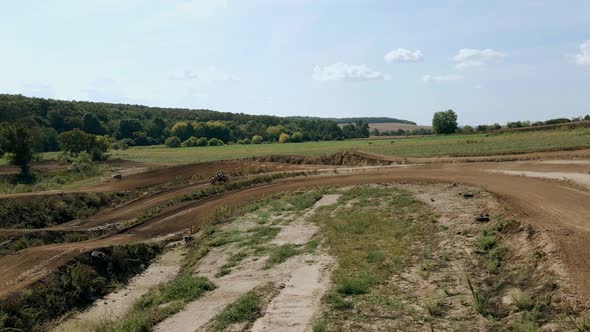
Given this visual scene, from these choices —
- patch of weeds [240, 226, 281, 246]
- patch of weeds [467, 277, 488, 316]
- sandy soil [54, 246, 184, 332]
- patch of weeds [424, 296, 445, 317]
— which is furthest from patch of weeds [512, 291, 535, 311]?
sandy soil [54, 246, 184, 332]

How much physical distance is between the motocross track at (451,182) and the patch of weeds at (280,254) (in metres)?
8.74

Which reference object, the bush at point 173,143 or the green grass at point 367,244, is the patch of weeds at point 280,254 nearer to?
the green grass at point 367,244

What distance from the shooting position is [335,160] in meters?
56.1

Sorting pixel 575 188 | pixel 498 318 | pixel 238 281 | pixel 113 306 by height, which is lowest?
pixel 113 306

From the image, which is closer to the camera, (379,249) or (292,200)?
(379,249)

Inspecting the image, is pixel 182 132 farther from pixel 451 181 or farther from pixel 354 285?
pixel 354 285

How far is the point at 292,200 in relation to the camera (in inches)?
1209

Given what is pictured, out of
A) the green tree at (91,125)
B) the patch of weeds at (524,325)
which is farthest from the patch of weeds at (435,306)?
the green tree at (91,125)

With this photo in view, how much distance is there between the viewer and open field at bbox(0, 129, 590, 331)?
12617 mm

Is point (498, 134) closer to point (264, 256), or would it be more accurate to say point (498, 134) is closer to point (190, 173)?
point (190, 173)

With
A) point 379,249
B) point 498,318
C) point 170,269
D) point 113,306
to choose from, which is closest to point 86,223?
point 170,269

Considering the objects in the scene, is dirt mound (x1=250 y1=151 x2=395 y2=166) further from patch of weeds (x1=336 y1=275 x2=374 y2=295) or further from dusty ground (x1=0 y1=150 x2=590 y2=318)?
patch of weeds (x1=336 y1=275 x2=374 y2=295)

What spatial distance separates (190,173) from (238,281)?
1335 inches

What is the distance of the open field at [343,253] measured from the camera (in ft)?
41.4
